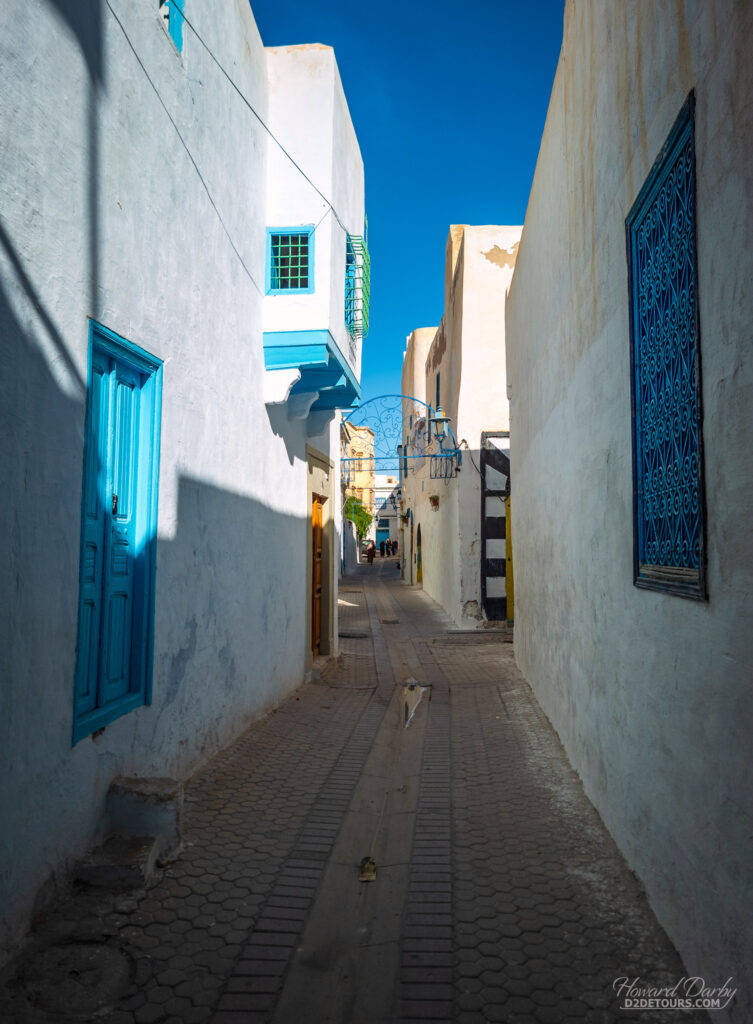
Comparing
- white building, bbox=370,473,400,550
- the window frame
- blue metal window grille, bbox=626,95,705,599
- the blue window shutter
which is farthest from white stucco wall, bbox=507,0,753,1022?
white building, bbox=370,473,400,550

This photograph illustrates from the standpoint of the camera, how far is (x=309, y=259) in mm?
7211

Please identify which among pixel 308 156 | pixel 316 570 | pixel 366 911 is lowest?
pixel 366 911

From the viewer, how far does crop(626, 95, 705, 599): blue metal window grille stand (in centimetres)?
272

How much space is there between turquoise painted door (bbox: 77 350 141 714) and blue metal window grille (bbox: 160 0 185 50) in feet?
7.77

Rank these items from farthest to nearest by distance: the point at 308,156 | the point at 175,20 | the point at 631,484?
the point at 308,156 → the point at 175,20 → the point at 631,484

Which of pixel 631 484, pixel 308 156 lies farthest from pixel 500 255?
pixel 631 484

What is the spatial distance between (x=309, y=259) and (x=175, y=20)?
247cm

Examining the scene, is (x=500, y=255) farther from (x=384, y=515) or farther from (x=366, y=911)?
(x=384, y=515)

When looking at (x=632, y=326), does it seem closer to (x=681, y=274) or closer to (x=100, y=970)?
(x=681, y=274)

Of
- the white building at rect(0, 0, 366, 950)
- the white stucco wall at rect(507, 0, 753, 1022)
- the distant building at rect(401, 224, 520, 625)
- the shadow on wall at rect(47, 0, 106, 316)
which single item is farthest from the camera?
the distant building at rect(401, 224, 520, 625)

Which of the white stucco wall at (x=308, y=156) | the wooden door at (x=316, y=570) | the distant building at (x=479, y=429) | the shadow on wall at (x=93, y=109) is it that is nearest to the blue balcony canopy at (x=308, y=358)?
the white stucco wall at (x=308, y=156)

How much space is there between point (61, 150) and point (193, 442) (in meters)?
2.16

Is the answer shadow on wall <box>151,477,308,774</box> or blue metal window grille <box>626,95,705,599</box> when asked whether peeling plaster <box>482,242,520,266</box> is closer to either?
shadow on wall <box>151,477,308,774</box>

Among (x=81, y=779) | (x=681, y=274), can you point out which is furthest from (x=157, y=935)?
(x=681, y=274)
